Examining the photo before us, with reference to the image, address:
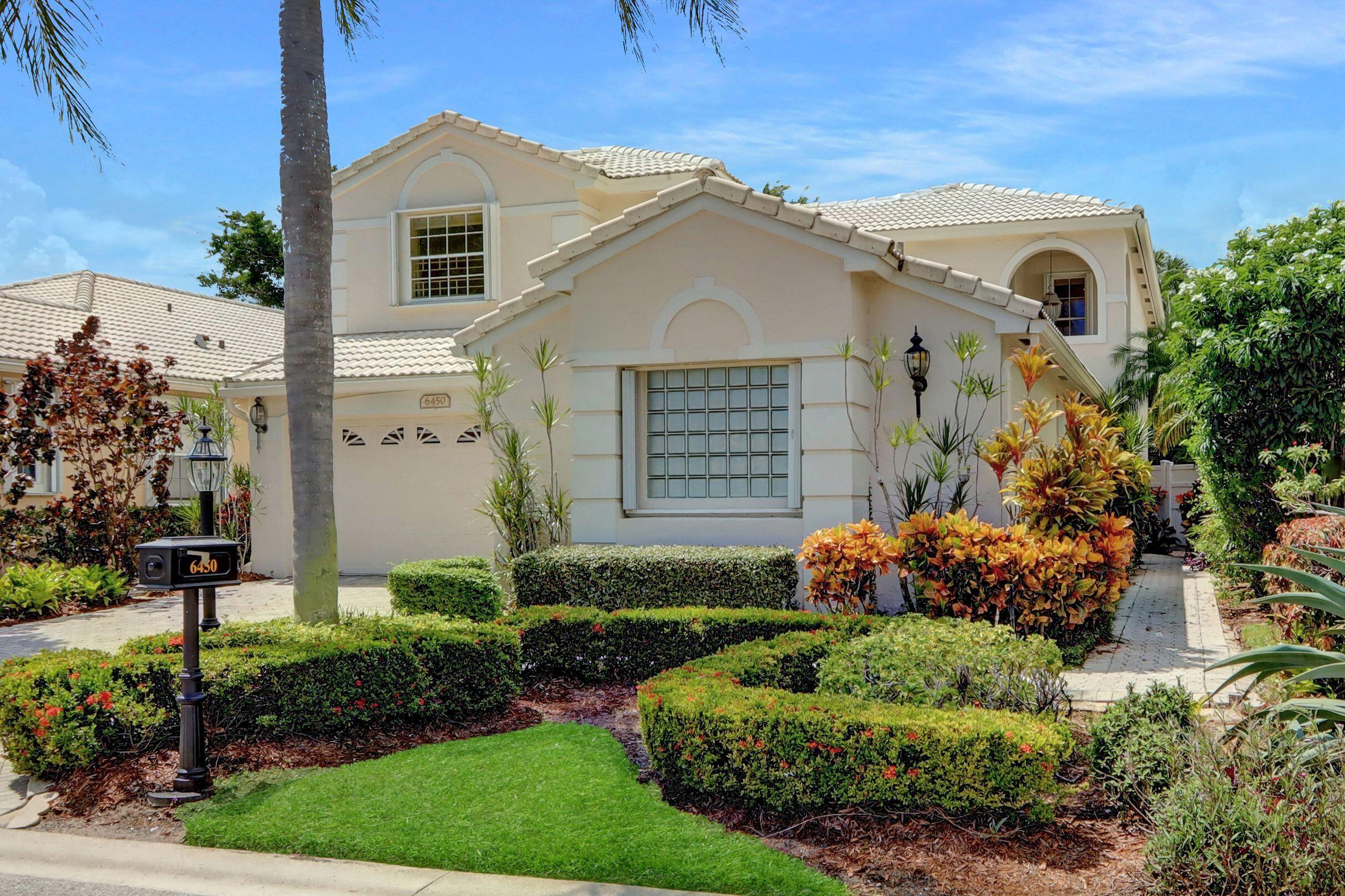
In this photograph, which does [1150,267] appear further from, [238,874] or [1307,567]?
[238,874]

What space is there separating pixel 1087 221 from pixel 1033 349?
10.6 meters

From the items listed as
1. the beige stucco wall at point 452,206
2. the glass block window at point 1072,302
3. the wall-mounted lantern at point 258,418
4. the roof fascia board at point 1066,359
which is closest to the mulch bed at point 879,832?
the roof fascia board at point 1066,359

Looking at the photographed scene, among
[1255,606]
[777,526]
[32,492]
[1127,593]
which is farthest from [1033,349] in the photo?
[32,492]

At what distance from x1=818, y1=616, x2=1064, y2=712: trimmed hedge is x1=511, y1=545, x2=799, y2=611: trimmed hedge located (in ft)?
9.80

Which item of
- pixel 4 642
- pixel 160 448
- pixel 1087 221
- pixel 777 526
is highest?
pixel 1087 221

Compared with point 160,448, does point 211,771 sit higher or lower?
lower

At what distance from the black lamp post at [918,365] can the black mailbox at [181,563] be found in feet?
23.2

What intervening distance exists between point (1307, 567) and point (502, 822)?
6498 mm

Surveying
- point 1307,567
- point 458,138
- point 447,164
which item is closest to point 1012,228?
point 458,138

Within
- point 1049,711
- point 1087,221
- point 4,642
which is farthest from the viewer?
point 1087,221

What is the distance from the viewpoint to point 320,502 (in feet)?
27.9

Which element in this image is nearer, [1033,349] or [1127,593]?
[1033,349]

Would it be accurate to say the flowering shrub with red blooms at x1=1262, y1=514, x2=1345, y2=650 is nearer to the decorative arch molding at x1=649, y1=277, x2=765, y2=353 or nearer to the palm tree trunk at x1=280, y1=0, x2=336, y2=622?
the decorative arch molding at x1=649, y1=277, x2=765, y2=353

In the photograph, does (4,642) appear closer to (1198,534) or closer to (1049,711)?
(1049,711)
